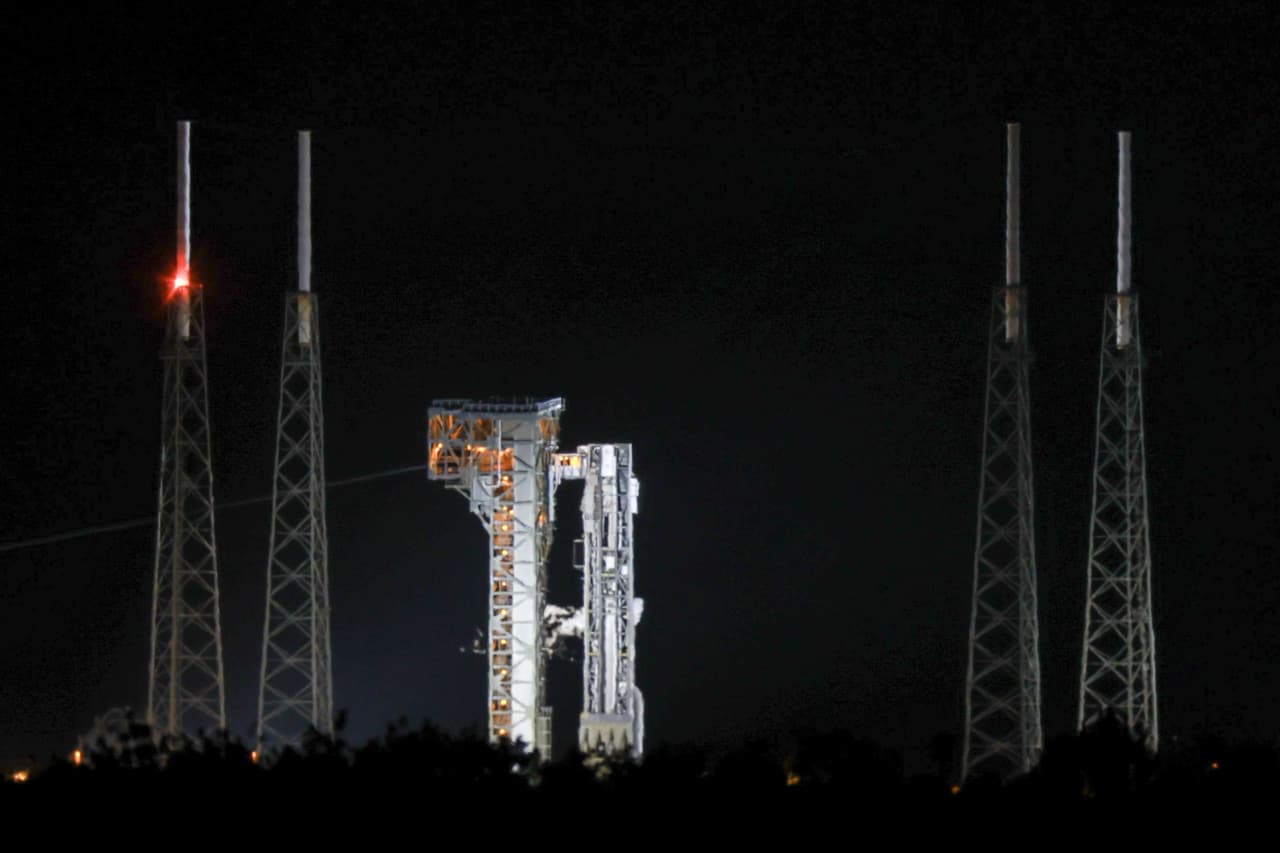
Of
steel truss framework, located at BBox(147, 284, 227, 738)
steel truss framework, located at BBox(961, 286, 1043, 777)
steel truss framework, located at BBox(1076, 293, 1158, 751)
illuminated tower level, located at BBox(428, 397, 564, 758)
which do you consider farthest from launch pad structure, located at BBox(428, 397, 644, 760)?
steel truss framework, located at BBox(1076, 293, 1158, 751)

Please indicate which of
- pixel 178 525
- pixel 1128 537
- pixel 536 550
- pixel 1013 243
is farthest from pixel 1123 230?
pixel 178 525

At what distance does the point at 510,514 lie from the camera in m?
37.2

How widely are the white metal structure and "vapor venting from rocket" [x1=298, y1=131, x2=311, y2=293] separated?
473 centimetres

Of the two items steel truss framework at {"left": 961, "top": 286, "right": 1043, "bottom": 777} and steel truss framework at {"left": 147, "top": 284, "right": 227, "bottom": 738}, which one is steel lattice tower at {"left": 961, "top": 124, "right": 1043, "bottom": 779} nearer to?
steel truss framework at {"left": 961, "top": 286, "right": 1043, "bottom": 777}

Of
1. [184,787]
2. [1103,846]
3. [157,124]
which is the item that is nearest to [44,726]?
[157,124]

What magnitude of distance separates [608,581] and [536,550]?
1.13 m

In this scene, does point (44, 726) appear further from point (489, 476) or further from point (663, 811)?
point (663, 811)

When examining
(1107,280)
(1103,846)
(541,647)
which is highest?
(1107,280)

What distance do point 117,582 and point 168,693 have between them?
19.2 feet

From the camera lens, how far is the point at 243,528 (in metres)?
40.8

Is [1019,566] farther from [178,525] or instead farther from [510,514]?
[178,525]

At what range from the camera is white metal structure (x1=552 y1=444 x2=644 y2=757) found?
123 feet

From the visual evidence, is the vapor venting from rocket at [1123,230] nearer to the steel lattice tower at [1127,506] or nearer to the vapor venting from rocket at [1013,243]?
the steel lattice tower at [1127,506]

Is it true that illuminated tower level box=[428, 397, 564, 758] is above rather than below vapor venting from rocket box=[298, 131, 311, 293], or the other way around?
below
